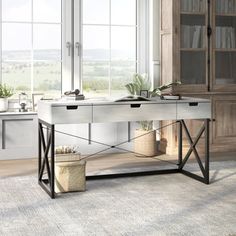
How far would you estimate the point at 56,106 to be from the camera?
4.44m

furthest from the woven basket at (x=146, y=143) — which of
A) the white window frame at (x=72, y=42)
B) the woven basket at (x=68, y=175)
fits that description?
the woven basket at (x=68, y=175)

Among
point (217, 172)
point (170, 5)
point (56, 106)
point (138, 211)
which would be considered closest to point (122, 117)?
point (56, 106)

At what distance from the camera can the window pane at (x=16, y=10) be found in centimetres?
624

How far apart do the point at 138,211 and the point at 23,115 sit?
2609mm


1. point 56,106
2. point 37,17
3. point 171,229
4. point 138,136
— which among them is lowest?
point 171,229

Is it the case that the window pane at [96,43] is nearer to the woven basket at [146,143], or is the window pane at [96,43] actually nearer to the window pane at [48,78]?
the window pane at [48,78]

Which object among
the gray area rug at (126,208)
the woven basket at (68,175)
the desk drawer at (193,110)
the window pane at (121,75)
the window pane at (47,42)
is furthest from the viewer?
the window pane at (121,75)

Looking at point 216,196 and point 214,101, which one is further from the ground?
point 214,101

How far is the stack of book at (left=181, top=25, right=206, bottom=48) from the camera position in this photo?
21.4ft

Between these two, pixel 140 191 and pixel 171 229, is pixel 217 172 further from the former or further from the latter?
pixel 171 229

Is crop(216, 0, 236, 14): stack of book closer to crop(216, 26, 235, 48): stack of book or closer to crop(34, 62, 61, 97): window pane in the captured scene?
crop(216, 26, 235, 48): stack of book

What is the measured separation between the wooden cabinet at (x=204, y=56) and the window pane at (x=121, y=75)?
439 mm

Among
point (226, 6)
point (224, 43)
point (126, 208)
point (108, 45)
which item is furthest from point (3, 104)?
point (226, 6)

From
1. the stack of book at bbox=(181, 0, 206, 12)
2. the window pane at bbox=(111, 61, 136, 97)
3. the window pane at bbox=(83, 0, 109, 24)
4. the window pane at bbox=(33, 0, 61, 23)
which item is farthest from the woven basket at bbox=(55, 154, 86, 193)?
the stack of book at bbox=(181, 0, 206, 12)
